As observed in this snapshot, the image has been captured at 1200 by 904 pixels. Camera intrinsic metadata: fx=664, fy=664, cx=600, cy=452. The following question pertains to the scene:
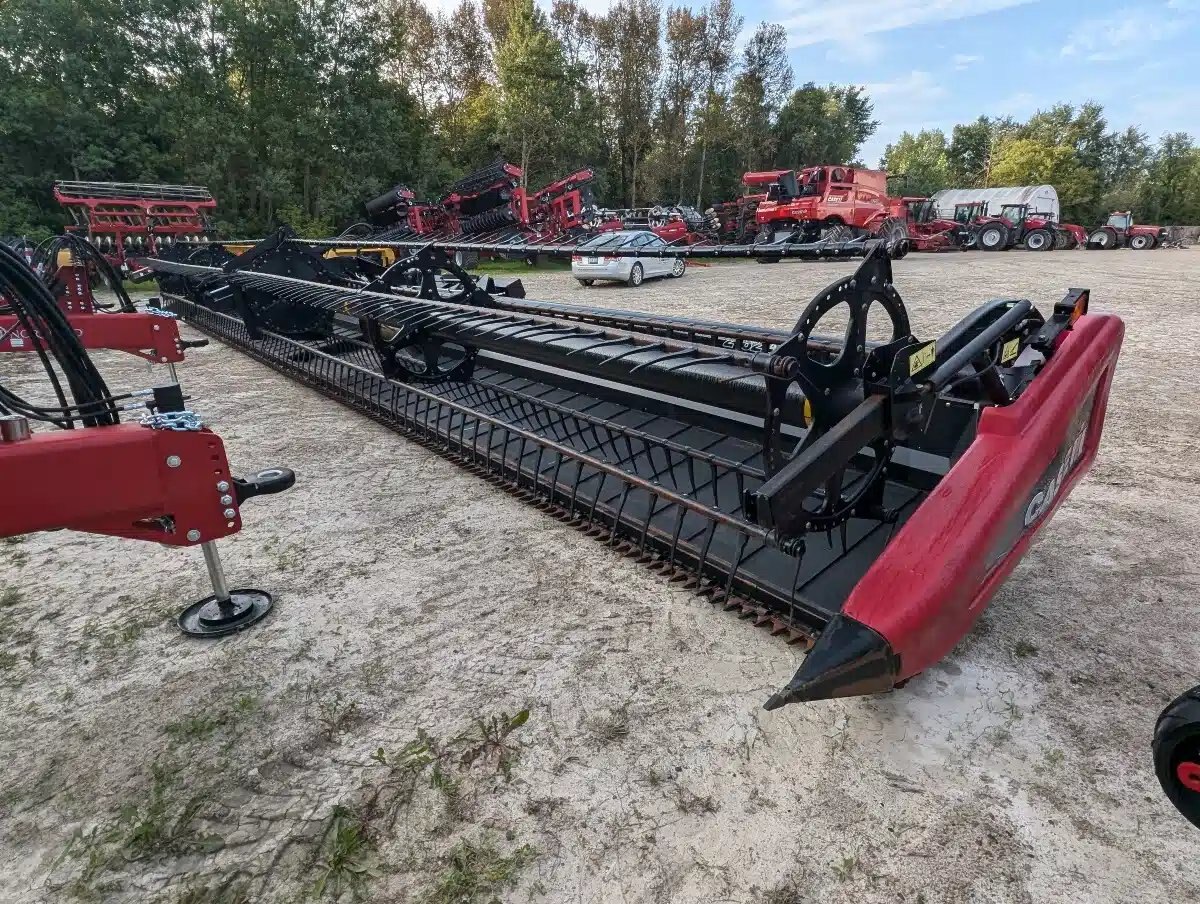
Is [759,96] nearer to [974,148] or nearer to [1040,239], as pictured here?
[1040,239]

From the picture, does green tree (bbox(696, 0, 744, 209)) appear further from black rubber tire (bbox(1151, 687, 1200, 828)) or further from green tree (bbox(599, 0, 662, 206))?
black rubber tire (bbox(1151, 687, 1200, 828))

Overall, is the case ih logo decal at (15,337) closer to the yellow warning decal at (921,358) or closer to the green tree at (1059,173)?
the yellow warning decal at (921,358)

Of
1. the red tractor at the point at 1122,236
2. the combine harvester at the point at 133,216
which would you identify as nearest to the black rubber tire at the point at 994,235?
the red tractor at the point at 1122,236

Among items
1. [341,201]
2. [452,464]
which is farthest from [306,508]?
[341,201]

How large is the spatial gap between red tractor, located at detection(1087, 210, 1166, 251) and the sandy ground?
102 feet

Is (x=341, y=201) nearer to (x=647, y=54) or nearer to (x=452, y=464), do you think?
(x=647, y=54)

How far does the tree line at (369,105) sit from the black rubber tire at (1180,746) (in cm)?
2436

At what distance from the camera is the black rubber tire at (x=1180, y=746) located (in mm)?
1336

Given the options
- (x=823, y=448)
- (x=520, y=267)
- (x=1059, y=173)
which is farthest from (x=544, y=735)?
(x=1059, y=173)

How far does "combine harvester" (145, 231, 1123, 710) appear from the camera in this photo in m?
1.87

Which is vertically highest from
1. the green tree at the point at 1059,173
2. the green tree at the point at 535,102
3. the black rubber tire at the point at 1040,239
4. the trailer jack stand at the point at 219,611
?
the green tree at the point at 535,102

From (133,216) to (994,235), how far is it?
92.8 ft

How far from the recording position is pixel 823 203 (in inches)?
877

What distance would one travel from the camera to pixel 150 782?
1.95 meters
